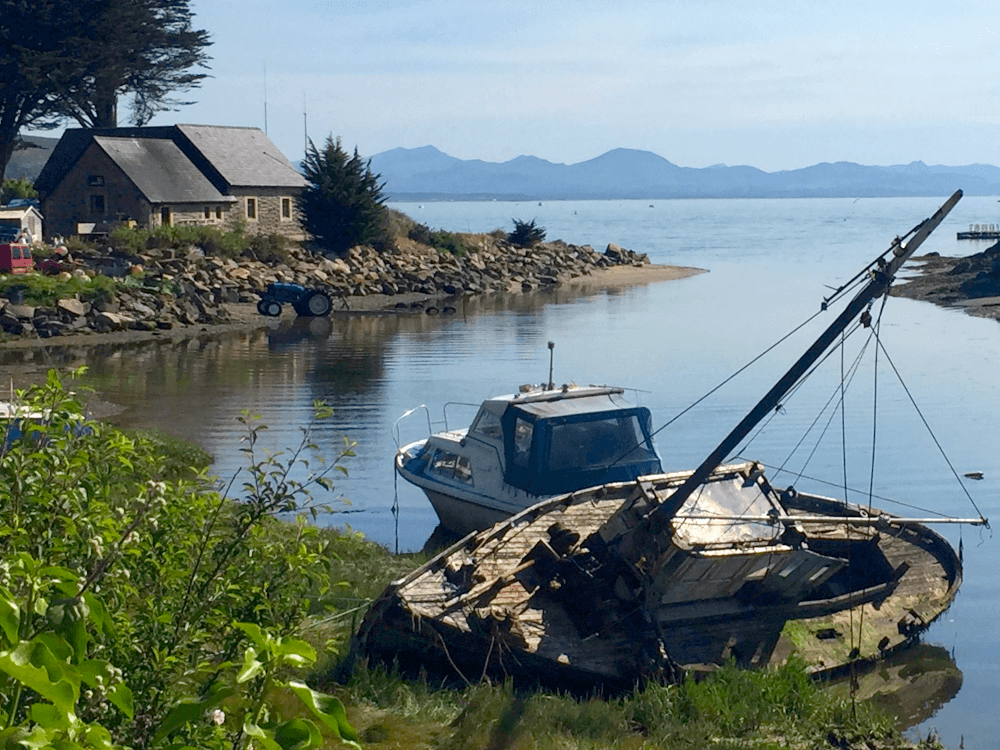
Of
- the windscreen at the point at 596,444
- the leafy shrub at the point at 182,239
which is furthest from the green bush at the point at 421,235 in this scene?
the windscreen at the point at 596,444

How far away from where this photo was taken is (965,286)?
69.9 m

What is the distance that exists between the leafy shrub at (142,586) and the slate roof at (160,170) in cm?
6119

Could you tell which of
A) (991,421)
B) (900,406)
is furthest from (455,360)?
(991,421)

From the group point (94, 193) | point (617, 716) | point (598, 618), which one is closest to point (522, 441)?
point (598, 618)

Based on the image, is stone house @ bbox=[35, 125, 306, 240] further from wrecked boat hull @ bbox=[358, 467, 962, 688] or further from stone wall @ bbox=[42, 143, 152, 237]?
wrecked boat hull @ bbox=[358, 467, 962, 688]

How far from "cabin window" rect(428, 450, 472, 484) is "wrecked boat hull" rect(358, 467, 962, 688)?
4649mm

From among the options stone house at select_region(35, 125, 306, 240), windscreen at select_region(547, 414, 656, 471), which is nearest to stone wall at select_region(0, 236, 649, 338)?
stone house at select_region(35, 125, 306, 240)

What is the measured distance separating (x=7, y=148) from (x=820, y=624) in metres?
68.5

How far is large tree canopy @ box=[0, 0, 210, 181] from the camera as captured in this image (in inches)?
2616

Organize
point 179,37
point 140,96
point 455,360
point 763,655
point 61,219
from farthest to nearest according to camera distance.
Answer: point 140,96 < point 179,37 < point 61,219 < point 455,360 < point 763,655

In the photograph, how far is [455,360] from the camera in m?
45.6

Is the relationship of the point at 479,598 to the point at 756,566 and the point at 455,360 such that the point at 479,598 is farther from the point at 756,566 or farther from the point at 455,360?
the point at 455,360

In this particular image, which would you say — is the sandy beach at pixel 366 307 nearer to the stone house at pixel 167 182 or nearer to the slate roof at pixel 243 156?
the stone house at pixel 167 182

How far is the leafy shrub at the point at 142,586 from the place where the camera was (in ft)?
15.3
